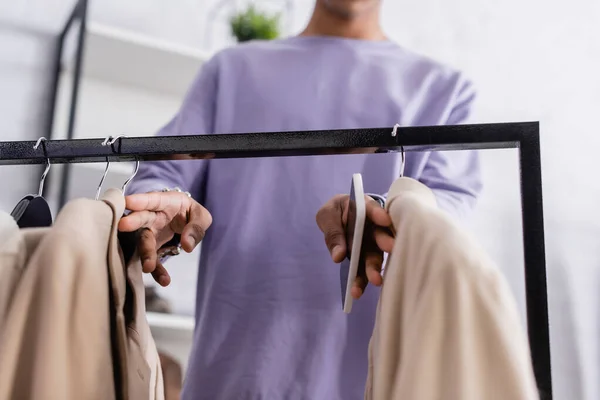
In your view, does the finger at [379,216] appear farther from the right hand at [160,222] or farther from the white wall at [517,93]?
the white wall at [517,93]

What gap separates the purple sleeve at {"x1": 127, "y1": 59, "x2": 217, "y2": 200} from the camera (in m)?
0.85

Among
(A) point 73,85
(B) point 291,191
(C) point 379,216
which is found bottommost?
(C) point 379,216

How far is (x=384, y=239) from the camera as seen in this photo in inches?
23.1

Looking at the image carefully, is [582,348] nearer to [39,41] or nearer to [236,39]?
[236,39]

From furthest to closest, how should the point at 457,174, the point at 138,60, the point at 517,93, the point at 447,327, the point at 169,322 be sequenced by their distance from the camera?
1. the point at 517,93
2. the point at 138,60
3. the point at 169,322
4. the point at 457,174
5. the point at 447,327

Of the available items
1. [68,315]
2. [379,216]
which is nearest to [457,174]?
[379,216]

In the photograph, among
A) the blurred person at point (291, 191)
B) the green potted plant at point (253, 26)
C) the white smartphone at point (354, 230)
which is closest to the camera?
the white smartphone at point (354, 230)

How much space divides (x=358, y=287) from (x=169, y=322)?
0.81 metres

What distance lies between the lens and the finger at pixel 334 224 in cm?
63

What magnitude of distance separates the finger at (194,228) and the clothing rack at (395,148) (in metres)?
0.07

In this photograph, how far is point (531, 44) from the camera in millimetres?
1697

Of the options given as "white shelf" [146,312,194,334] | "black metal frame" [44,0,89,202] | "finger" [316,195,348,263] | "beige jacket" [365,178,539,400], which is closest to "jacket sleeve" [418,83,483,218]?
"finger" [316,195,348,263]

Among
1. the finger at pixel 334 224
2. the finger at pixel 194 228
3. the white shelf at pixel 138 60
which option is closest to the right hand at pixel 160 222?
the finger at pixel 194 228

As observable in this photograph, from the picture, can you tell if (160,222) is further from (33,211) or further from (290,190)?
(290,190)
